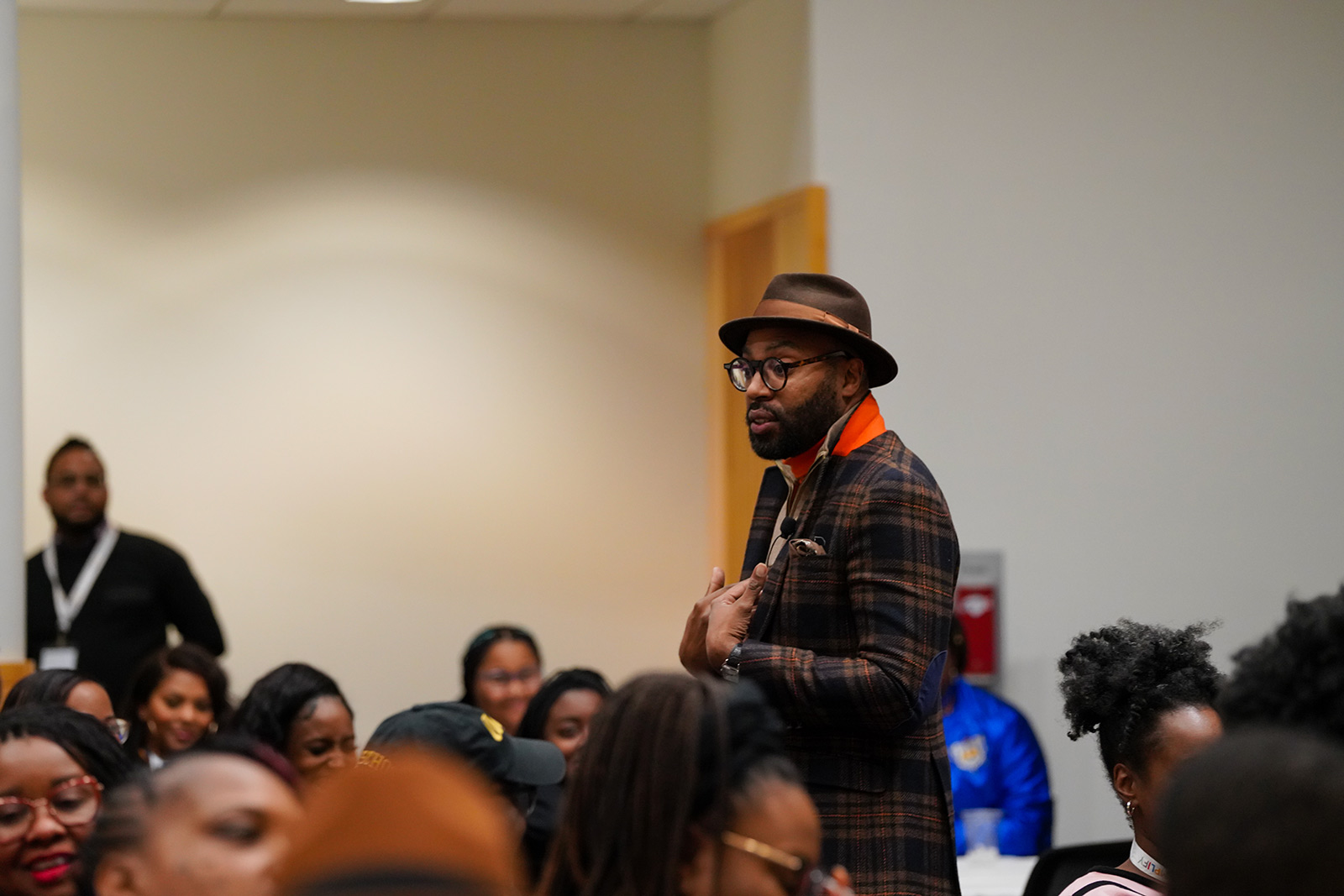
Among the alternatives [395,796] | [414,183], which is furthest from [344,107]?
[395,796]

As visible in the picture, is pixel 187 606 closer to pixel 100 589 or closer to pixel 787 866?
pixel 100 589

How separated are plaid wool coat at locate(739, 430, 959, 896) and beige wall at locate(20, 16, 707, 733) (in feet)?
13.8

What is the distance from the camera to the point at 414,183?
22.7 ft

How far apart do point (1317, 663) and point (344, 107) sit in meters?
5.88

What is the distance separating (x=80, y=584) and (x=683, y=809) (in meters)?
5.05

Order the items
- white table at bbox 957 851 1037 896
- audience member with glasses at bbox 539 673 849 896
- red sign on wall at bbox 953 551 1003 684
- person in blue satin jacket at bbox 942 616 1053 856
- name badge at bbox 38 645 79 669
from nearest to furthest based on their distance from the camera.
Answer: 1. audience member with glasses at bbox 539 673 849 896
2. white table at bbox 957 851 1037 896
3. person in blue satin jacket at bbox 942 616 1053 856
4. name badge at bbox 38 645 79 669
5. red sign on wall at bbox 953 551 1003 684

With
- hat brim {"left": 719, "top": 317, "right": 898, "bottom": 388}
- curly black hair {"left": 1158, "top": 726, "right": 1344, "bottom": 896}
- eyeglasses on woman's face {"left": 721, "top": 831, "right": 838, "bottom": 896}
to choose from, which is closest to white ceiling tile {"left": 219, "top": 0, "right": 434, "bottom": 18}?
hat brim {"left": 719, "top": 317, "right": 898, "bottom": 388}

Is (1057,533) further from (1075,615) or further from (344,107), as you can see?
(344,107)

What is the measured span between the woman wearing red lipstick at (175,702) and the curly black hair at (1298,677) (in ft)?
11.4

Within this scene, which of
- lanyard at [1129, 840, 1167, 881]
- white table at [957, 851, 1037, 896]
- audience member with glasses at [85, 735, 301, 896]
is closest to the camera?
audience member with glasses at [85, 735, 301, 896]

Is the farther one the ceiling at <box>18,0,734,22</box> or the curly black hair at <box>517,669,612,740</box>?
the ceiling at <box>18,0,734,22</box>

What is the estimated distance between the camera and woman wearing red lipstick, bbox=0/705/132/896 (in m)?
2.37

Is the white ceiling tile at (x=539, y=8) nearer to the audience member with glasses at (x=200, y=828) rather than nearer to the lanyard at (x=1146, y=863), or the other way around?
the lanyard at (x=1146, y=863)

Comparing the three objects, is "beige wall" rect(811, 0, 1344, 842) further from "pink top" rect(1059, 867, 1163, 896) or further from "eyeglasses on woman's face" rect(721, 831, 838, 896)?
"eyeglasses on woman's face" rect(721, 831, 838, 896)
